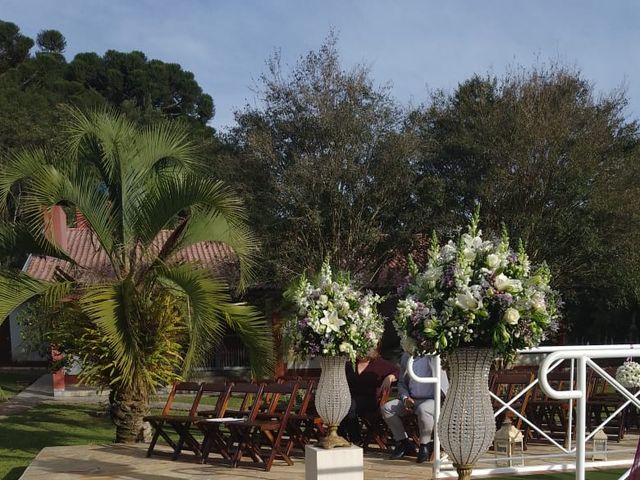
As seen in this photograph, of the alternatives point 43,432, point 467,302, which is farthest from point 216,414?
point 43,432

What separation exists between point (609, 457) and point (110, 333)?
568cm


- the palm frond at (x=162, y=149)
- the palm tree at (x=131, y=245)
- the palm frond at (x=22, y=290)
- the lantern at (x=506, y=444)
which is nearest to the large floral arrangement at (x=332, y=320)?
the lantern at (x=506, y=444)

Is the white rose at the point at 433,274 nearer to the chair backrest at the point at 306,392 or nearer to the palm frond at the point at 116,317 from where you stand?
the chair backrest at the point at 306,392

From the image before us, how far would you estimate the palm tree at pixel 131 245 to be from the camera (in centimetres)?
988

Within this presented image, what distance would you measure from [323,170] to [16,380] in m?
12.7

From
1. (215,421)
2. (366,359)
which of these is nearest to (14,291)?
(215,421)

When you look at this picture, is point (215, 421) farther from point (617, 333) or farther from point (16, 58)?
point (16, 58)

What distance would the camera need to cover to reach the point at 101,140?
1066 cm

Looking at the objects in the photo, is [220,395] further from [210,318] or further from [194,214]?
[194,214]

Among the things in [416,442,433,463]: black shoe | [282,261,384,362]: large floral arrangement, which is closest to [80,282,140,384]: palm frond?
[282,261,384,362]: large floral arrangement

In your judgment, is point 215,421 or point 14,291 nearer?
point 215,421

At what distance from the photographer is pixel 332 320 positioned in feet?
23.5

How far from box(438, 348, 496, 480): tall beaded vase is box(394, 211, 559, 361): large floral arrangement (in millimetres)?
112

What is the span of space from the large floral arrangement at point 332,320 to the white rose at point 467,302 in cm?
281
